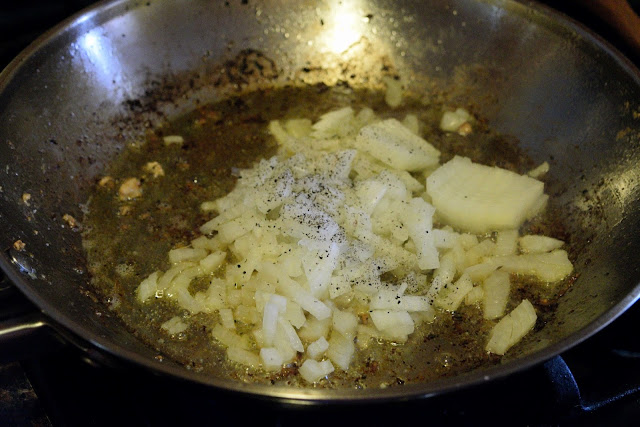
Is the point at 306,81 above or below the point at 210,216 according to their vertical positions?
above

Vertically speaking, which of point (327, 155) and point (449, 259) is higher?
point (327, 155)

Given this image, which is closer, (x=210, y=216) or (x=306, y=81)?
(x=210, y=216)

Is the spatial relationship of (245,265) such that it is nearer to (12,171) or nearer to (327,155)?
(327,155)

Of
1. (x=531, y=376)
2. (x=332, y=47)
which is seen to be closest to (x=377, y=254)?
(x=531, y=376)
